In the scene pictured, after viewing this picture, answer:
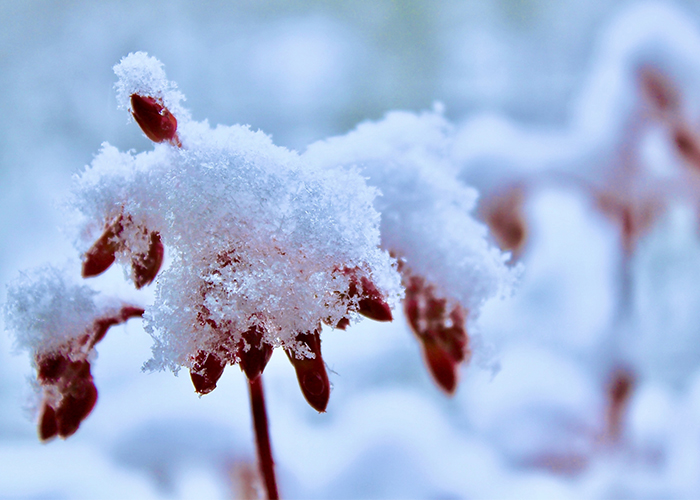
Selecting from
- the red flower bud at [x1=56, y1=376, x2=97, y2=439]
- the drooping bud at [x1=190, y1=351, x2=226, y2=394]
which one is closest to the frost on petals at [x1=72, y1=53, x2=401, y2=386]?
the drooping bud at [x1=190, y1=351, x2=226, y2=394]

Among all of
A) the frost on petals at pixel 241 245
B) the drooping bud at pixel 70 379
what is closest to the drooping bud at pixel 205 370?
the frost on petals at pixel 241 245

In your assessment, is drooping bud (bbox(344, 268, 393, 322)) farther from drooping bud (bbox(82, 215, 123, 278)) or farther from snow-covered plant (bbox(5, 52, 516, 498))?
drooping bud (bbox(82, 215, 123, 278))

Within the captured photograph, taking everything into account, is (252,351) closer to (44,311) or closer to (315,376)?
(315,376)

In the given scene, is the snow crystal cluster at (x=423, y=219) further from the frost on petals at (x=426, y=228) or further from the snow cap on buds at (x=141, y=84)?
the snow cap on buds at (x=141, y=84)

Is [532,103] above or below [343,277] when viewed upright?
above

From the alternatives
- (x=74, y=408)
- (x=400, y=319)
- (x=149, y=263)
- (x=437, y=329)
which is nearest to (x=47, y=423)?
(x=74, y=408)

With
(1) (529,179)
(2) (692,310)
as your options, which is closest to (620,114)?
(1) (529,179)

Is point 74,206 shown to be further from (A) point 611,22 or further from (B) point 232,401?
(A) point 611,22
